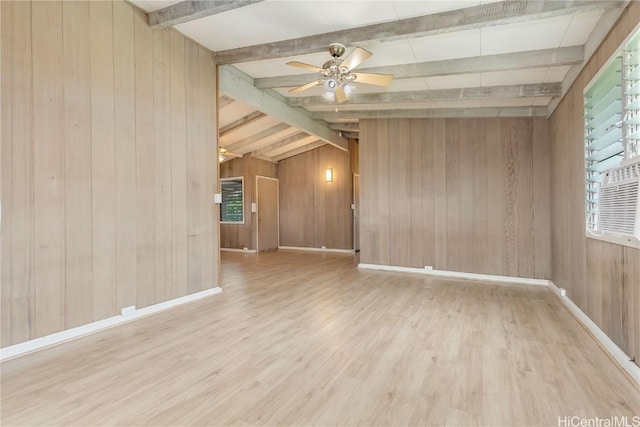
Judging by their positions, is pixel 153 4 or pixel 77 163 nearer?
pixel 77 163

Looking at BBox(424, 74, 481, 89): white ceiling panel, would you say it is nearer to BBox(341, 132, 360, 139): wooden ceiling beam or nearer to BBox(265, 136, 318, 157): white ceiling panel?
BBox(341, 132, 360, 139): wooden ceiling beam

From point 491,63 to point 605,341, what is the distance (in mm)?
2908

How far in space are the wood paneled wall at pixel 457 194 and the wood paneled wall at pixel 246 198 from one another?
3.69 metres

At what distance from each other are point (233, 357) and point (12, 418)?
1.22m

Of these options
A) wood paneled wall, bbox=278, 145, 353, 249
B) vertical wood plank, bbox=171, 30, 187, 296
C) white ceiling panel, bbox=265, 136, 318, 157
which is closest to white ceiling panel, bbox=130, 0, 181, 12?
vertical wood plank, bbox=171, 30, 187, 296

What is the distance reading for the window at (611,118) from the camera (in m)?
2.18

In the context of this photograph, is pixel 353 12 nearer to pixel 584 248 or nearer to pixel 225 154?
pixel 584 248

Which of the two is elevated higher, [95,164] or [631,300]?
[95,164]

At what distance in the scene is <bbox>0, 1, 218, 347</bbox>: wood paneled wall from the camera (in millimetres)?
2412

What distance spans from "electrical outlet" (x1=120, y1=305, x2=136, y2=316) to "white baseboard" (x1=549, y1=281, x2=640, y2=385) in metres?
4.14

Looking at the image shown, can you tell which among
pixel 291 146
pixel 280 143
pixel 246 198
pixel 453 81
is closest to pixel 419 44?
pixel 453 81

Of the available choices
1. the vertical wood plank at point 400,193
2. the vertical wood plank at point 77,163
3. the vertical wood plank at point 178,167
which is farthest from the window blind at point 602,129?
the vertical wood plank at point 77,163

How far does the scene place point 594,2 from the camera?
2311 millimetres

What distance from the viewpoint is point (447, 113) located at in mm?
5309
